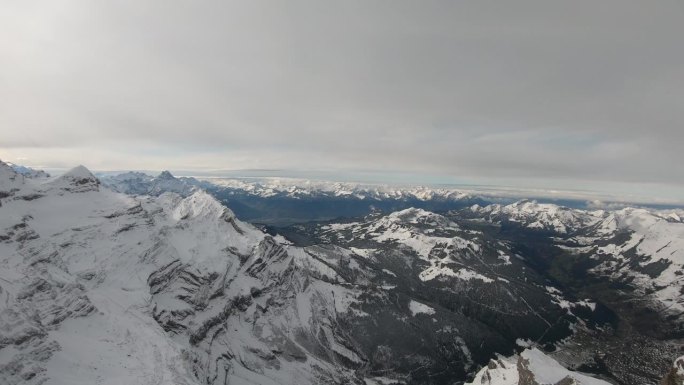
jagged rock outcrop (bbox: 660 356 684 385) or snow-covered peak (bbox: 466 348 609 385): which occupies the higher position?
jagged rock outcrop (bbox: 660 356 684 385)

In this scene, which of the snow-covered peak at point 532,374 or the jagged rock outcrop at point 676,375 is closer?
the jagged rock outcrop at point 676,375

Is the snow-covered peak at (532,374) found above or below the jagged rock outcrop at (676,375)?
below

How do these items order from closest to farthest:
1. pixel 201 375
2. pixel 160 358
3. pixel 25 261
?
pixel 160 358 < pixel 25 261 < pixel 201 375

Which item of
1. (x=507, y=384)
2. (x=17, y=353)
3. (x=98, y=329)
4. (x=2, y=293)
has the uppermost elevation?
(x=2, y=293)

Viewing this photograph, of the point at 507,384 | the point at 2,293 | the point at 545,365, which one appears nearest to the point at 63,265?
the point at 2,293

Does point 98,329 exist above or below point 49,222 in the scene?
below

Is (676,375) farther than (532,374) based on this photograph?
No

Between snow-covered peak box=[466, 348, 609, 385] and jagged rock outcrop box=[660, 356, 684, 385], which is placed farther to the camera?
snow-covered peak box=[466, 348, 609, 385]

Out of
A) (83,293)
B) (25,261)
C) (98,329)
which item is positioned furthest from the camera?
(25,261)

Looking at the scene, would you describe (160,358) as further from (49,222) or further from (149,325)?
(49,222)

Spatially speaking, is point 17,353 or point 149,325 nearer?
point 17,353

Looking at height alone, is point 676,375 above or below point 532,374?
above
